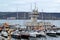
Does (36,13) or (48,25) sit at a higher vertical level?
(36,13)

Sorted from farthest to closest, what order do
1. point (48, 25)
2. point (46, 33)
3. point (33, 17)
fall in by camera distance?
point (48, 25), point (33, 17), point (46, 33)

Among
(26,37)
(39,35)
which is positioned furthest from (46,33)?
(26,37)

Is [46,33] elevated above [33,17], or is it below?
below

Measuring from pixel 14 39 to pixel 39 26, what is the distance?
13.6m

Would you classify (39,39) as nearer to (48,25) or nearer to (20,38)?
(20,38)

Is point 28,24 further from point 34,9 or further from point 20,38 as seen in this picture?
point 20,38

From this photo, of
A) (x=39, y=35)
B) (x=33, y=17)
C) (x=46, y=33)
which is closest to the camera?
(x=39, y=35)

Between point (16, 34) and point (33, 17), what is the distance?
38.7 ft

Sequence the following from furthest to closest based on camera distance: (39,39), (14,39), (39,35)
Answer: (39,35) → (39,39) → (14,39)

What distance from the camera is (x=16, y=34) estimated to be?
37.9 meters

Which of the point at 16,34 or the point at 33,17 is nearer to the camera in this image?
the point at 16,34

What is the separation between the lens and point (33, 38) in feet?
131

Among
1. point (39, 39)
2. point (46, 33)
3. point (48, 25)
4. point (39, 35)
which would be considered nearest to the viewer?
point (39, 39)

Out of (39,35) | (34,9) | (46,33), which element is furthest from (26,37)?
(34,9)
